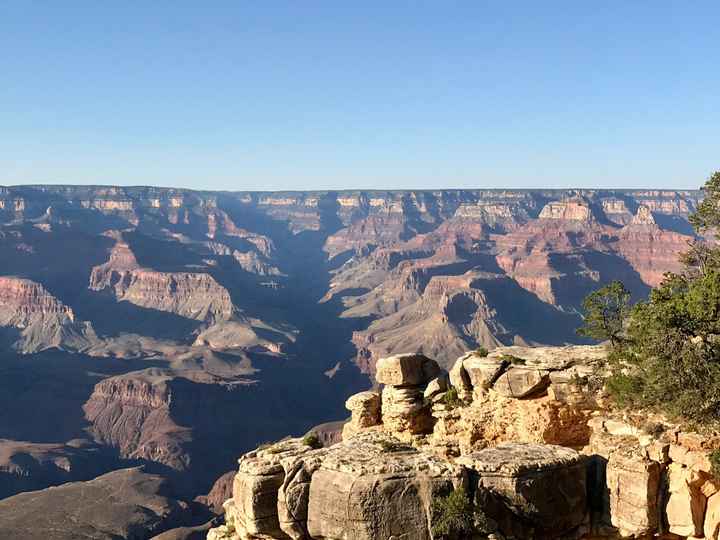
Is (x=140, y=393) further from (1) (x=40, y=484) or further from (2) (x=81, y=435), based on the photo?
(1) (x=40, y=484)

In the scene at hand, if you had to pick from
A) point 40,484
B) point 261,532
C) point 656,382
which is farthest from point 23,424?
point 656,382

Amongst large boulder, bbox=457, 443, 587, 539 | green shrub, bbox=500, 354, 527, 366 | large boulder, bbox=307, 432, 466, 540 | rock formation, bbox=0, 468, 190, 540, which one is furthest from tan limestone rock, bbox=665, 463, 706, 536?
rock formation, bbox=0, 468, 190, 540

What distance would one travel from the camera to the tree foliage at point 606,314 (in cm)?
2705

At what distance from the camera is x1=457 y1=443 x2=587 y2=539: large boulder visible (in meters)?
20.5

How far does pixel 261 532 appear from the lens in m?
21.7

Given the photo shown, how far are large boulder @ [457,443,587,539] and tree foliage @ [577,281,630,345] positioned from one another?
23.3 ft

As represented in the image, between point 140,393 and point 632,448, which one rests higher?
point 632,448

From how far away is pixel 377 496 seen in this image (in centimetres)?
1995

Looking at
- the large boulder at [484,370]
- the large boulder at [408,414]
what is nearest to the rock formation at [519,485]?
Result: the large boulder at [484,370]

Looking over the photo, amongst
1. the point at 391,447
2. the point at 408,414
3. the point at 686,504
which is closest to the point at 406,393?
the point at 408,414

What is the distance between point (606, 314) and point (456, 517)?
45.7 feet

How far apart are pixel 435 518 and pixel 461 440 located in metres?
7.71

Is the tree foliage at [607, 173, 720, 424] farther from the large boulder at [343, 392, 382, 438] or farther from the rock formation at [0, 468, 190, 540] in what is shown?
the rock formation at [0, 468, 190, 540]

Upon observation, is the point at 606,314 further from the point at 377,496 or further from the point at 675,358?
the point at 377,496
